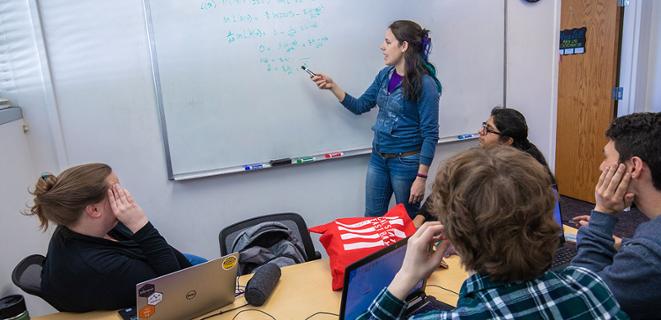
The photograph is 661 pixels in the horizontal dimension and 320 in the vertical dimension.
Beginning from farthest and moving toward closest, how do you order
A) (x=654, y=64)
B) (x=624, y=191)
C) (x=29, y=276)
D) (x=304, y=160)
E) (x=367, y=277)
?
(x=654, y=64)
(x=304, y=160)
(x=29, y=276)
(x=624, y=191)
(x=367, y=277)

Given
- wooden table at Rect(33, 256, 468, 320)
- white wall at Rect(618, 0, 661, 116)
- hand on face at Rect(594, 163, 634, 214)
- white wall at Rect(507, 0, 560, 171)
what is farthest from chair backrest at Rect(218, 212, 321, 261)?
white wall at Rect(618, 0, 661, 116)

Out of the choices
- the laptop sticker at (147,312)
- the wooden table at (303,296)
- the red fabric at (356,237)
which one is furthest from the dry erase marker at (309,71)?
the laptop sticker at (147,312)

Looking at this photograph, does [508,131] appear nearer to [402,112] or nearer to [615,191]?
[402,112]

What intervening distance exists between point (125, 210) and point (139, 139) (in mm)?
1111

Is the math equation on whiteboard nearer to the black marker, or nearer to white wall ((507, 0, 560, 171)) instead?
the black marker

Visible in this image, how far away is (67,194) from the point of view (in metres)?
1.43

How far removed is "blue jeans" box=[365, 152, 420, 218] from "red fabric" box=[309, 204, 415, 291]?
901mm

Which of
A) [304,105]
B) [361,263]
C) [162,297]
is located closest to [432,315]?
[361,263]

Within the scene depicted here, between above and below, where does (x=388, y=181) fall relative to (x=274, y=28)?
below

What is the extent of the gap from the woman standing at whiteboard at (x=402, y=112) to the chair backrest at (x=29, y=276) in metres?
1.62

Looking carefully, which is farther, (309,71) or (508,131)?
(309,71)

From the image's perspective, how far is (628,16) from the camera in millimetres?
3723

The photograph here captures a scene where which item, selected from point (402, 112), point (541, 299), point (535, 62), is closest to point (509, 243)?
point (541, 299)

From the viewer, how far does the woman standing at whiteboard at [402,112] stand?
8.09 ft
